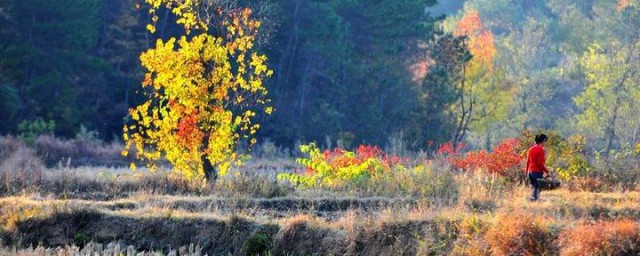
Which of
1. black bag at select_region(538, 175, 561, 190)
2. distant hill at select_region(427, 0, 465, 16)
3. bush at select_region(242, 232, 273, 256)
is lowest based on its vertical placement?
bush at select_region(242, 232, 273, 256)

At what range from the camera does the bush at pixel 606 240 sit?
53.7ft

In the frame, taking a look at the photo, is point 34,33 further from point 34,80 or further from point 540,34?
point 540,34

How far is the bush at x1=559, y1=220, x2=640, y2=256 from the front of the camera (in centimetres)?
1638

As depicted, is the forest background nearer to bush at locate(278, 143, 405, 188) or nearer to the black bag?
bush at locate(278, 143, 405, 188)

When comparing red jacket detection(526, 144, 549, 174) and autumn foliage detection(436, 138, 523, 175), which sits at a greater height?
red jacket detection(526, 144, 549, 174)

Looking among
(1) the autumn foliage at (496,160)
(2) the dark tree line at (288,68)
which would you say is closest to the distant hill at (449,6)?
(2) the dark tree line at (288,68)

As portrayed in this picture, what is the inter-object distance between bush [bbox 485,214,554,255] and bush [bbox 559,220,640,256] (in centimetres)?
53

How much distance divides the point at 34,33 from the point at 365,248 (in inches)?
1533

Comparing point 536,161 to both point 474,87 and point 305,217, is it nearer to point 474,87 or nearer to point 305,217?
point 305,217

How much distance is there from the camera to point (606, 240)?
1644cm

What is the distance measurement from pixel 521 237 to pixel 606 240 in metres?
1.46

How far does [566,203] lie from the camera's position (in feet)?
74.4

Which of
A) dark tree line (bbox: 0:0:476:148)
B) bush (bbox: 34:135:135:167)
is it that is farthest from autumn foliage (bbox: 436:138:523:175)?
bush (bbox: 34:135:135:167)

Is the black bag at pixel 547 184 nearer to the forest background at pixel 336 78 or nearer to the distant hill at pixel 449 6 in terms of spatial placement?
the forest background at pixel 336 78
